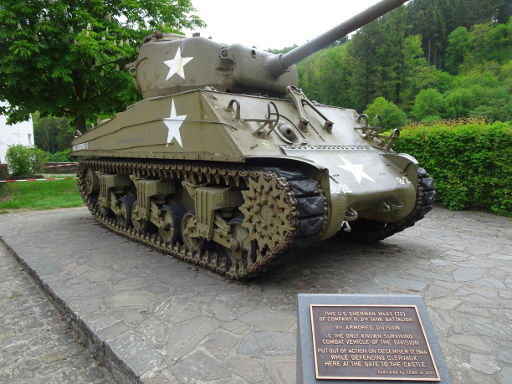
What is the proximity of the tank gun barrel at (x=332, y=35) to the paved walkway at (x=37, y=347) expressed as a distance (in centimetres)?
448

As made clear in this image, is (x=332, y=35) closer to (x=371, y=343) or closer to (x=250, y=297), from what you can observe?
(x=250, y=297)

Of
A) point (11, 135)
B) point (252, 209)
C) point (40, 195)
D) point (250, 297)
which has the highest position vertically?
point (11, 135)

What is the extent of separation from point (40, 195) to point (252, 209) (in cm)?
1195

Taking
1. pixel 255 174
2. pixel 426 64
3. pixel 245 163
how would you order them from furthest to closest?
pixel 426 64 → pixel 245 163 → pixel 255 174

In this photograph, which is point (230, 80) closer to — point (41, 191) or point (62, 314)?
point (62, 314)

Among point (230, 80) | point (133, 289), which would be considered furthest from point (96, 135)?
point (133, 289)

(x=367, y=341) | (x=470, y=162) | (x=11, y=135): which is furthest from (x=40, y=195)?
(x=11, y=135)

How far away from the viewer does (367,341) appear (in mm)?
2184

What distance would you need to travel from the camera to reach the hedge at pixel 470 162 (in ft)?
29.7

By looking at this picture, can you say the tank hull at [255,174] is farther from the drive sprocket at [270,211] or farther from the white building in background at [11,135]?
the white building in background at [11,135]

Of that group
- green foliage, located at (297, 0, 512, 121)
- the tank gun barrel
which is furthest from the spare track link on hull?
green foliage, located at (297, 0, 512, 121)

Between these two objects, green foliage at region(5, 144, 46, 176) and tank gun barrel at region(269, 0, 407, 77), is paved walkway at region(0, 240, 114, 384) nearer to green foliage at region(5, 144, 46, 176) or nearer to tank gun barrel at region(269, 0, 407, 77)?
tank gun barrel at region(269, 0, 407, 77)

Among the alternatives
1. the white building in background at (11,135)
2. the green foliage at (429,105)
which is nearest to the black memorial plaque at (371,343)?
the white building in background at (11,135)

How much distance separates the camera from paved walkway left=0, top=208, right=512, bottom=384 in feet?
10.1
